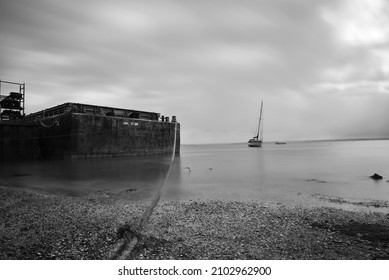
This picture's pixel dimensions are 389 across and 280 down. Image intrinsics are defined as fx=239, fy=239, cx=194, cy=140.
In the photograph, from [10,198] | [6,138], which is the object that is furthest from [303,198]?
[6,138]

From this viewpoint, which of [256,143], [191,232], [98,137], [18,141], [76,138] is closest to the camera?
[191,232]

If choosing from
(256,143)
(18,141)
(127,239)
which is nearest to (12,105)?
(18,141)

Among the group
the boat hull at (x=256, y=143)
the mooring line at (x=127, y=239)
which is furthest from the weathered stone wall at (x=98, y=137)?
the boat hull at (x=256, y=143)

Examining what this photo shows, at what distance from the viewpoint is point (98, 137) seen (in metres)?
25.4

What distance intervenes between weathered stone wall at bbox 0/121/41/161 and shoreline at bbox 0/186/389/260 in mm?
18221

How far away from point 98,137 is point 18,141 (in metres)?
7.64

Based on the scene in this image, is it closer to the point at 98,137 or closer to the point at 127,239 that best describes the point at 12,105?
the point at 98,137

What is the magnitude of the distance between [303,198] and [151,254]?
9035 mm

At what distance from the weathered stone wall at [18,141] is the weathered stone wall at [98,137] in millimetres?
1254

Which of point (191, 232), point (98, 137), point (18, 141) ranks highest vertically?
point (98, 137)

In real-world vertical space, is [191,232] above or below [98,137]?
below

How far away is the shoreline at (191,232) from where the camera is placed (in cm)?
453

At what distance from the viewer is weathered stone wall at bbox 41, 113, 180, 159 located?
78.0 feet

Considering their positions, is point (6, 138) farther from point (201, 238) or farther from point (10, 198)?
point (201, 238)
